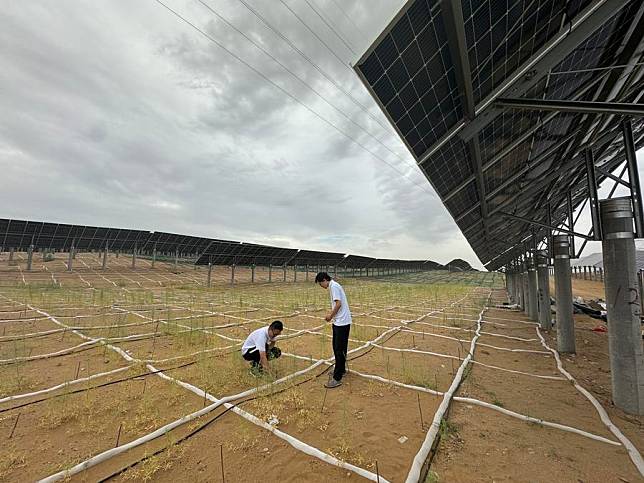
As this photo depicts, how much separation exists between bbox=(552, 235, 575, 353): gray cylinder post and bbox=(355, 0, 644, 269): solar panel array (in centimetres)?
171

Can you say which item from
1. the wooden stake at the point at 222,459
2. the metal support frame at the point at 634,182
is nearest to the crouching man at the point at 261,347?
the wooden stake at the point at 222,459

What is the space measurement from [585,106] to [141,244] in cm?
3053

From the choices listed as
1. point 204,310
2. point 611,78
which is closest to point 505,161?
point 611,78

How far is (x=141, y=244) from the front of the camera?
1021 inches

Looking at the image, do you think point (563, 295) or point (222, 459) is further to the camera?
point (563, 295)

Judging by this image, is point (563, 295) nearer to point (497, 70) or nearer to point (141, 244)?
point (497, 70)

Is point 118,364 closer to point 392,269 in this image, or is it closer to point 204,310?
point 204,310

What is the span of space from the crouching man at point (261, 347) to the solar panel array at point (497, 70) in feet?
12.5

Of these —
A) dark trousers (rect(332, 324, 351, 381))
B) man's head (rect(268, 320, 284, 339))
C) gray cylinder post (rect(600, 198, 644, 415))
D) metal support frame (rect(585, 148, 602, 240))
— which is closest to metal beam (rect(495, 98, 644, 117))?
gray cylinder post (rect(600, 198, 644, 415))

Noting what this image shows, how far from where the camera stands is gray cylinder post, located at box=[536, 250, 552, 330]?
8.17m

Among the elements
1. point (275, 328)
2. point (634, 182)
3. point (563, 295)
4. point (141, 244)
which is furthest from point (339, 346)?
point (141, 244)

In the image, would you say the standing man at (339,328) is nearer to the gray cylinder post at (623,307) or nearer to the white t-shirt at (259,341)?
the white t-shirt at (259,341)

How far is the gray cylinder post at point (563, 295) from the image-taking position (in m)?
6.03

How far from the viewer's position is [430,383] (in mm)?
4117
